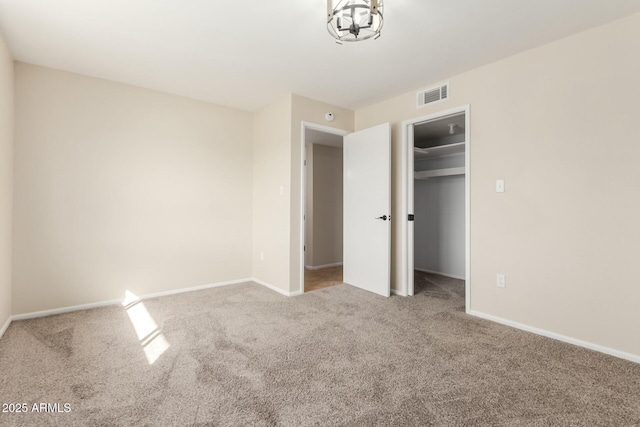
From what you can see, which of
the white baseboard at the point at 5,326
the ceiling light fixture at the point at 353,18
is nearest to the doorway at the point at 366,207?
the ceiling light fixture at the point at 353,18

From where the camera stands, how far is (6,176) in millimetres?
2596

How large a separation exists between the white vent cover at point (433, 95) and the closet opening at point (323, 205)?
6.25 feet

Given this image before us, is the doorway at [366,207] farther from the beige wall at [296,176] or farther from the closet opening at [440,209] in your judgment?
the closet opening at [440,209]

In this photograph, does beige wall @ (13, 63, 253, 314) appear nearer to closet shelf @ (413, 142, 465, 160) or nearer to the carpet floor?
the carpet floor

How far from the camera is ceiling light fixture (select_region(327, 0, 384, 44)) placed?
1739mm

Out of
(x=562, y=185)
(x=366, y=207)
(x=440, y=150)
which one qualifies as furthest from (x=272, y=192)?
(x=562, y=185)

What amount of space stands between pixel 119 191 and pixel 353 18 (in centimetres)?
299

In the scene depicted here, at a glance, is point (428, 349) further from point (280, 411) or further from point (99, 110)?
point (99, 110)

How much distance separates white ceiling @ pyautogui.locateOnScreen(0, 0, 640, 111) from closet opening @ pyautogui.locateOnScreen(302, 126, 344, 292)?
2132 mm

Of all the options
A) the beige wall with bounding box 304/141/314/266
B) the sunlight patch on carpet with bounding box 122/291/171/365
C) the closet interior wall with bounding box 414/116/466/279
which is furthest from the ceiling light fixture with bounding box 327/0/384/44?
the beige wall with bounding box 304/141/314/266

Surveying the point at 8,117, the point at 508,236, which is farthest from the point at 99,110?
the point at 508,236

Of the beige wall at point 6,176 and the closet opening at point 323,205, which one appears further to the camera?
the closet opening at point 323,205

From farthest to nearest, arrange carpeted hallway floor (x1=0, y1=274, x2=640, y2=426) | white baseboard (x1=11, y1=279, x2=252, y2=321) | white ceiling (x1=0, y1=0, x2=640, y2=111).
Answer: white baseboard (x1=11, y1=279, x2=252, y2=321) < white ceiling (x1=0, y1=0, x2=640, y2=111) < carpeted hallway floor (x1=0, y1=274, x2=640, y2=426)

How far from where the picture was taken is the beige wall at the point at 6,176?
245 cm
